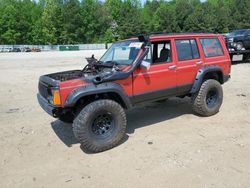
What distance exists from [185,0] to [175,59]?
104 metres

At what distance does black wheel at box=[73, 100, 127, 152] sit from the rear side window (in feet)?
9.08

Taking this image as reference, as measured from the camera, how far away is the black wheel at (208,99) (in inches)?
265

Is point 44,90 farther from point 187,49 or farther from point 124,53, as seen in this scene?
point 187,49

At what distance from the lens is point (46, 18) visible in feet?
280

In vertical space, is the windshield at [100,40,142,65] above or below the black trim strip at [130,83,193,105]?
above

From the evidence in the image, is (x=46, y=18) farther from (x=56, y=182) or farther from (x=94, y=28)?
(x=56, y=182)

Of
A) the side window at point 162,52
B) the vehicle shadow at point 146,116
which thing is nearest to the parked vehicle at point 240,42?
the vehicle shadow at point 146,116

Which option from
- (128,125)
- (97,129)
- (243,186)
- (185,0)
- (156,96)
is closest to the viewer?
(243,186)

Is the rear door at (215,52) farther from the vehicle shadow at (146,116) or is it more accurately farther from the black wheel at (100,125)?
the black wheel at (100,125)

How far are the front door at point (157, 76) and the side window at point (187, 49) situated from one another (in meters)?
0.23

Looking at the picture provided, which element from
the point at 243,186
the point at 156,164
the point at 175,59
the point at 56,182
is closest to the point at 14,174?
the point at 56,182

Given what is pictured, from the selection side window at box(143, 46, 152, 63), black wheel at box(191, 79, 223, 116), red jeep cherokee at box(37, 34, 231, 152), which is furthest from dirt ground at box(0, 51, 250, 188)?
side window at box(143, 46, 152, 63)

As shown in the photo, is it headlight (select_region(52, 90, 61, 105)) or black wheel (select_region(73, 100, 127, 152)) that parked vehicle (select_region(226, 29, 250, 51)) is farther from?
headlight (select_region(52, 90, 61, 105))

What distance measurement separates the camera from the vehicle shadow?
6.09 meters
